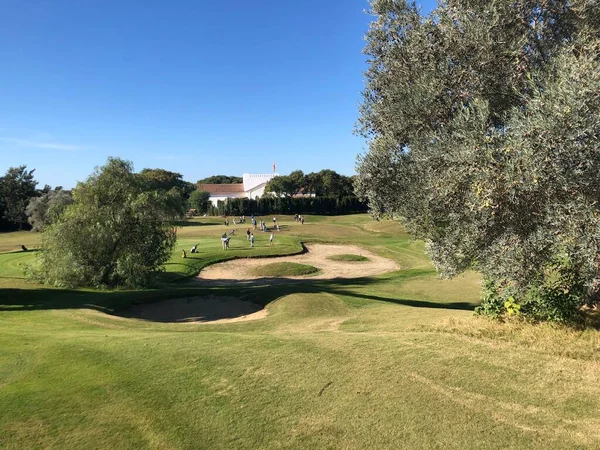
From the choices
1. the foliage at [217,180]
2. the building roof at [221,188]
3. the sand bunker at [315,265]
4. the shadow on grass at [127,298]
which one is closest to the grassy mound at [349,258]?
the sand bunker at [315,265]

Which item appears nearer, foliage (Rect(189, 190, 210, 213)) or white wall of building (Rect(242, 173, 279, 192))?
foliage (Rect(189, 190, 210, 213))

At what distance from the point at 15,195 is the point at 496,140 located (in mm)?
103449

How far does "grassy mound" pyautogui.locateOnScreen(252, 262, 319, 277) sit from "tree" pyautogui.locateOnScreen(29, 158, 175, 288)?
907 cm

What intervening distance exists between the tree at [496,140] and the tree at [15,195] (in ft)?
302

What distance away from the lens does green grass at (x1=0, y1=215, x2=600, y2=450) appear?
6.09 meters

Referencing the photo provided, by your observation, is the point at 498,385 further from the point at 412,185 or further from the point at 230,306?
the point at 230,306

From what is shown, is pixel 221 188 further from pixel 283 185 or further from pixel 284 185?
pixel 283 185

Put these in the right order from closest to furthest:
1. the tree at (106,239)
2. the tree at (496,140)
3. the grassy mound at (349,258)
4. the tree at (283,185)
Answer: the tree at (496,140), the tree at (106,239), the grassy mound at (349,258), the tree at (283,185)

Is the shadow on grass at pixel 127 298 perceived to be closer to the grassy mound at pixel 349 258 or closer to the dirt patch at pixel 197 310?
the dirt patch at pixel 197 310

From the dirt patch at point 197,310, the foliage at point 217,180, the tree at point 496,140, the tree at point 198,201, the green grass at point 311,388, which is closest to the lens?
the green grass at point 311,388

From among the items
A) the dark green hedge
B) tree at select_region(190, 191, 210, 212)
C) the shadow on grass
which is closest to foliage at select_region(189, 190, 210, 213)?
tree at select_region(190, 191, 210, 212)

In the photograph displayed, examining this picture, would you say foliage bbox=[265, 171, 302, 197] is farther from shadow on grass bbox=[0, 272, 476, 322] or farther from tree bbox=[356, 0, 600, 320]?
tree bbox=[356, 0, 600, 320]

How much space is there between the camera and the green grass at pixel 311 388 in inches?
240

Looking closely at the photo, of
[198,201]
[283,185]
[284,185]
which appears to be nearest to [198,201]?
[198,201]
